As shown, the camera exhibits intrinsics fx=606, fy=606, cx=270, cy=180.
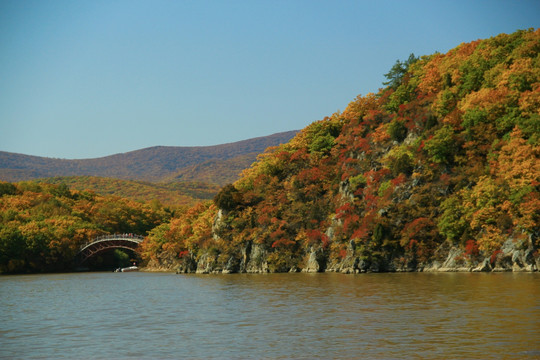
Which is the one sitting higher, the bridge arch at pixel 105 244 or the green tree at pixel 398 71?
the green tree at pixel 398 71

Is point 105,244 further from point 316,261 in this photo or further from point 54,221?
point 316,261

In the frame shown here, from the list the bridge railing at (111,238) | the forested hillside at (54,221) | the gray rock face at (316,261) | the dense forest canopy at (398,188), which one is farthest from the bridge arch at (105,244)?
the gray rock face at (316,261)

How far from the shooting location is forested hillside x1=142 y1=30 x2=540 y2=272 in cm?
6084

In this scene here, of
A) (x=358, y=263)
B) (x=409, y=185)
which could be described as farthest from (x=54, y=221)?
(x=409, y=185)

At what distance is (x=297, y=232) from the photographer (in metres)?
83.1

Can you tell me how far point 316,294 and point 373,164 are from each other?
1648 inches

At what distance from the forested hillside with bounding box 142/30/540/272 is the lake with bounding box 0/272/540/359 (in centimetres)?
1529

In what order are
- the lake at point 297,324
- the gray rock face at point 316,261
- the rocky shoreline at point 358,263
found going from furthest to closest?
the gray rock face at point 316,261, the rocky shoreline at point 358,263, the lake at point 297,324

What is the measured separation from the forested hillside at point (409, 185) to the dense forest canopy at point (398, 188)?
17 centimetres

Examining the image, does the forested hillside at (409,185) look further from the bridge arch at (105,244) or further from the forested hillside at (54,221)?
the forested hillside at (54,221)

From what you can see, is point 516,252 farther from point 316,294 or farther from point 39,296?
point 39,296

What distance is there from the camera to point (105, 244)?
390 ft

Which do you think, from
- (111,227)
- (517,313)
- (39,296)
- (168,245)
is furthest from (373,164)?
(111,227)

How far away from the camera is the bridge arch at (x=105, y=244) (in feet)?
380
